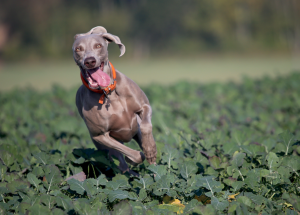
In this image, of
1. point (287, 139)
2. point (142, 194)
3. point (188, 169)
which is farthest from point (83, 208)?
point (287, 139)

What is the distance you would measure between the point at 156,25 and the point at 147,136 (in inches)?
1514

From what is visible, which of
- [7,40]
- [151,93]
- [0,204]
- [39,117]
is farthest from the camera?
[7,40]

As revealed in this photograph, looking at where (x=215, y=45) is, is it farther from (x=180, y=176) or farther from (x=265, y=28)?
(x=180, y=176)

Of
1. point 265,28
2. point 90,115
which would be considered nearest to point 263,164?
point 90,115

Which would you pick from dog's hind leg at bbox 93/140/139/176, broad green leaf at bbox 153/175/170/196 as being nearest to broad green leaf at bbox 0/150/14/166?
dog's hind leg at bbox 93/140/139/176

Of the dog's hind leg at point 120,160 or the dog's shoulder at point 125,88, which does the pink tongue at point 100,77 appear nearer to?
the dog's shoulder at point 125,88

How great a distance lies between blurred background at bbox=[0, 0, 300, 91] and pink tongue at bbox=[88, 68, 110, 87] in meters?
32.6

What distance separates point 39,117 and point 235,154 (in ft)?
16.0

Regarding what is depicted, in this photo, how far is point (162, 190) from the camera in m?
3.19

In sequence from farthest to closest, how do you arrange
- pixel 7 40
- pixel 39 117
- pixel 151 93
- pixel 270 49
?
pixel 7 40
pixel 270 49
pixel 151 93
pixel 39 117

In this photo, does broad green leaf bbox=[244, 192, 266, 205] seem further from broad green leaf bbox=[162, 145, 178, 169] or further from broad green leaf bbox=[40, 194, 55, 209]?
broad green leaf bbox=[40, 194, 55, 209]

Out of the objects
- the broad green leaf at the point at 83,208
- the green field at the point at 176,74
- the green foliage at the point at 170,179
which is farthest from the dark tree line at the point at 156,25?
the broad green leaf at the point at 83,208

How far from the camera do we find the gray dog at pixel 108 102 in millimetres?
3188

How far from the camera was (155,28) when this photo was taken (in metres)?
40.8
